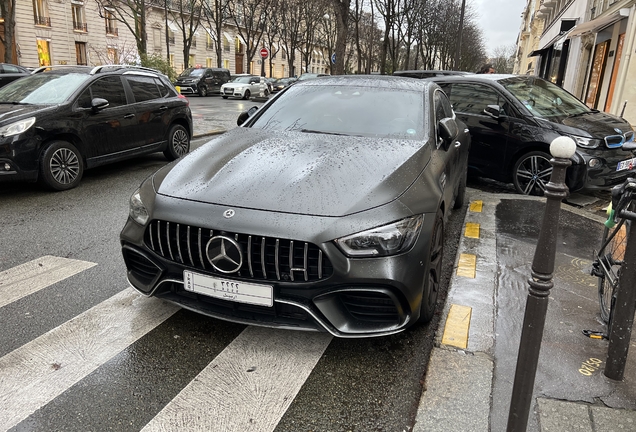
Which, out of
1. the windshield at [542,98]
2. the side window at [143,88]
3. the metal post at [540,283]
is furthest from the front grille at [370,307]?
the side window at [143,88]

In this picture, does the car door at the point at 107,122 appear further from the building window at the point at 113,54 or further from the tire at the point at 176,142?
the building window at the point at 113,54

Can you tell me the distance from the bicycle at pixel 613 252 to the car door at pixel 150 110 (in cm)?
678

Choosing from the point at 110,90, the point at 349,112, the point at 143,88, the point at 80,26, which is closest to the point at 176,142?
the point at 143,88

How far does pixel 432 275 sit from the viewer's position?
3.15m

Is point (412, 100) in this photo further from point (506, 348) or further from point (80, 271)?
point (80, 271)

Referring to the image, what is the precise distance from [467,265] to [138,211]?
9.01ft

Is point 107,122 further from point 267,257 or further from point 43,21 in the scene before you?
point 43,21

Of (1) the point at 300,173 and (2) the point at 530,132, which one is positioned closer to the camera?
(1) the point at 300,173

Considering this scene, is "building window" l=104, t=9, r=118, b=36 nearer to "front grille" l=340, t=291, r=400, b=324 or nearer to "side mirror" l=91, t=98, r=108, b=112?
"side mirror" l=91, t=98, r=108, b=112

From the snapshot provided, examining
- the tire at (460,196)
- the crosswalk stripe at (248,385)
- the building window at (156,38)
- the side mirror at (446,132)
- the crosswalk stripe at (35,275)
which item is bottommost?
the crosswalk stripe at (35,275)

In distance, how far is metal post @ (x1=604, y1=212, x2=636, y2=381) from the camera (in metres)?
2.49

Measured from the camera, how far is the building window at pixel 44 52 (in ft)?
129

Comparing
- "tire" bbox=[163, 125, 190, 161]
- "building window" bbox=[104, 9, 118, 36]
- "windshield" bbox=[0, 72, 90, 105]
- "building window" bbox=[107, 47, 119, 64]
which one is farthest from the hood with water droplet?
"building window" bbox=[104, 9, 118, 36]

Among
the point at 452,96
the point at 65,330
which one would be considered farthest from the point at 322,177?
the point at 452,96
